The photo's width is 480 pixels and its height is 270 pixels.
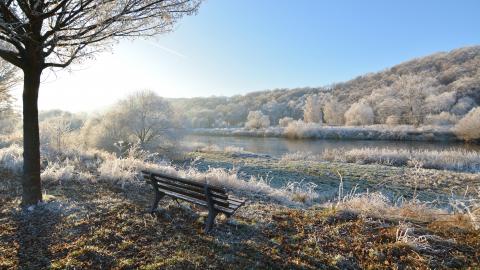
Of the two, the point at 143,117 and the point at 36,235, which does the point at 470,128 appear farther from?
the point at 36,235

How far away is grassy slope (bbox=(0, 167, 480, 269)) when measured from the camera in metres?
3.66

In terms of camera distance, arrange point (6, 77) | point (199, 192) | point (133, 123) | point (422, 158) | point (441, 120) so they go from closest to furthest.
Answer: point (199, 192) < point (6, 77) < point (422, 158) < point (133, 123) < point (441, 120)

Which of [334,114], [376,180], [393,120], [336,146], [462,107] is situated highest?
[462,107]

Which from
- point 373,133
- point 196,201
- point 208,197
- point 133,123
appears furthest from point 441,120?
point 208,197

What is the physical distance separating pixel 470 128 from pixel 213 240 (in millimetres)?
35546

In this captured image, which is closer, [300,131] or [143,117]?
[143,117]

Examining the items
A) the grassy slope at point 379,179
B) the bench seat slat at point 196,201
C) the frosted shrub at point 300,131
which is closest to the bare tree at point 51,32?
the bench seat slat at point 196,201

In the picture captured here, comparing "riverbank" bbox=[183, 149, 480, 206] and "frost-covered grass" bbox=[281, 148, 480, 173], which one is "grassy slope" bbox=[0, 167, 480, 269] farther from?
"frost-covered grass" bbox=[281, 148, 480, 173]

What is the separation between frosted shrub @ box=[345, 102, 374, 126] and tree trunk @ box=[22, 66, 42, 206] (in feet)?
171

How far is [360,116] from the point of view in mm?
51812

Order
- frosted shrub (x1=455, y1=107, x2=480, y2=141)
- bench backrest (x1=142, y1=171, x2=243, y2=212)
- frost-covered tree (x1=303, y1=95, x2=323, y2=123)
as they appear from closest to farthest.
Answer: bench backrest (x1=142, y1=171, x2=243, y2=212)
frosted shrub (x1=455, y1=107, x2=480, y2=141)
frost-covered tree (x1=303, y1=95, x2=323, y2=123)

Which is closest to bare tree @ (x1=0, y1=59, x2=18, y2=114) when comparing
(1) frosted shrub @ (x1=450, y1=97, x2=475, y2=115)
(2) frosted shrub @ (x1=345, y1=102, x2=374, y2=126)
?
(2) frosted shrub @ (x1=345, y1=102, x2=374, y2=126)

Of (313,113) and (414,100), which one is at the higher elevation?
(414,100)

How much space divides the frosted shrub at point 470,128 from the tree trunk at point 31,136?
36445 mm
